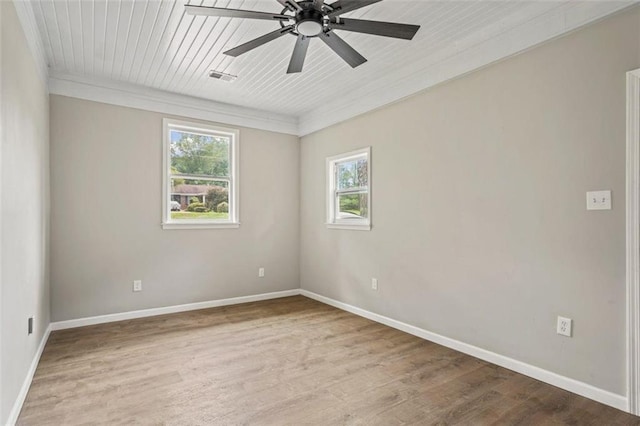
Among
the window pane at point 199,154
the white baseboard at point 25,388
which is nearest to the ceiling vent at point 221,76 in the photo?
the window pane at point 199,154

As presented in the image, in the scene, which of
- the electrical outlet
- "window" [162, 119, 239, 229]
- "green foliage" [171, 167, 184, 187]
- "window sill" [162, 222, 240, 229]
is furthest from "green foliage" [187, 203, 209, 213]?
the electrical outlet

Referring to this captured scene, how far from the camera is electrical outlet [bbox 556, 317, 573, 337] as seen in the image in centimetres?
239

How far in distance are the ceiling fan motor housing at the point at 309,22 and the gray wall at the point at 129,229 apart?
2.76 meters

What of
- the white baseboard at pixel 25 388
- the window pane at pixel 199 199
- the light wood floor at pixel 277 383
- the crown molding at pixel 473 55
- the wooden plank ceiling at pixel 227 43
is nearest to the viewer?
the white baseboard at pixel 25 388

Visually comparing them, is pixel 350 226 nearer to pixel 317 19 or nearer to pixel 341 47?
pixel 341 47

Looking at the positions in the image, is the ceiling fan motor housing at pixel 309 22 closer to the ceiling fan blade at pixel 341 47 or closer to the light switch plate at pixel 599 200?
the ceiling fan blade at pixel 341 47

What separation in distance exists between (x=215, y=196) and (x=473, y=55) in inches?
134

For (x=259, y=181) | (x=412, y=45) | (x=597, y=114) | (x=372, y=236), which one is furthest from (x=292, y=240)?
(x=597, y=114)

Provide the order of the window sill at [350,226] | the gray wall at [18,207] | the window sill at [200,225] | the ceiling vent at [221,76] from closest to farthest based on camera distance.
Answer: the gray wall at [18,207] → the ceiling vent at [221,76] → the window sill at [350,226] → the window sill at [200,225]

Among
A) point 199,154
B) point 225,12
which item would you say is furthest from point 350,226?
point 225,12

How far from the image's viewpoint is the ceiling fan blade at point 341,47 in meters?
2.26

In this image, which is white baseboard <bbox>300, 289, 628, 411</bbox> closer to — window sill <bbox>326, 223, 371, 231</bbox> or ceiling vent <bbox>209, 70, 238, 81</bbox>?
window sill <bbox>326, 223, 371, 231</bbox>

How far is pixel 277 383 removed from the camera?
8.22 feet

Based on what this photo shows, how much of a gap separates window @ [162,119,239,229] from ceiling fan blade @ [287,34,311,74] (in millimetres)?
2299
